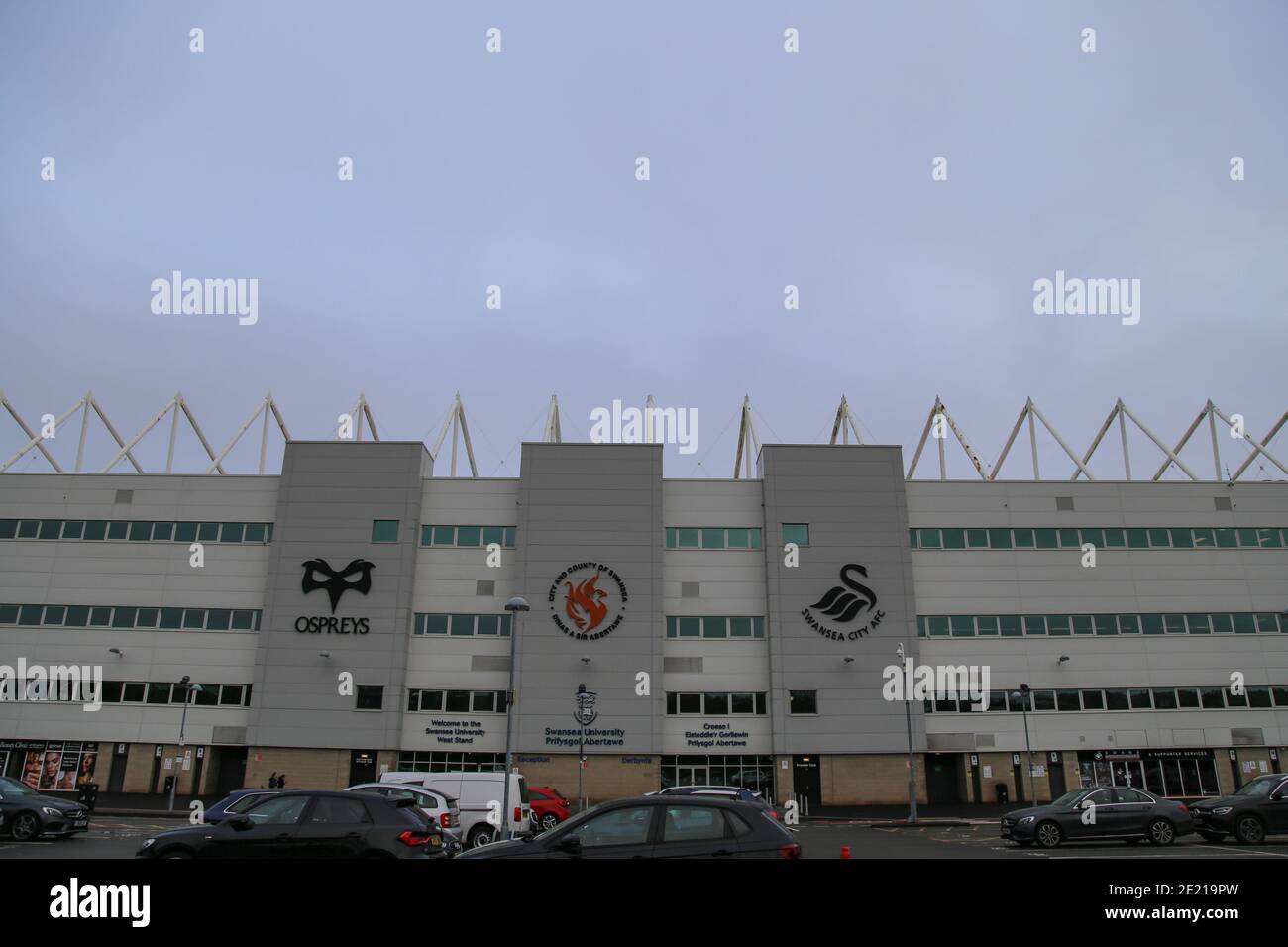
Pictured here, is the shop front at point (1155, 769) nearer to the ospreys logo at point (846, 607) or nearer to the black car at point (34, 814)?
the ospreys logo at point (846, 607)

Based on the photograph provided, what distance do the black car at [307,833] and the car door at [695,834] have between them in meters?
5.28

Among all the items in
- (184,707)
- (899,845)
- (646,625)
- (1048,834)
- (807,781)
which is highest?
(646,625)

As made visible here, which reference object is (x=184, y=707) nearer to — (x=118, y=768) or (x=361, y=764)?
(x=118, y=768)

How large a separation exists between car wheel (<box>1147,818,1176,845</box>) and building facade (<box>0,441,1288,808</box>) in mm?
21239

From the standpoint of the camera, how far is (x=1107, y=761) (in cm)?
4366

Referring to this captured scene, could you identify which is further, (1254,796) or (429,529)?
(429,529)

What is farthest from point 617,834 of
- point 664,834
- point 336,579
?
point 336,579

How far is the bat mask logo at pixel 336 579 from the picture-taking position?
146ft

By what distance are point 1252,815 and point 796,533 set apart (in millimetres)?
26105

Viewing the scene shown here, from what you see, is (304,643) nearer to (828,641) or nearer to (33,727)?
(33,727)

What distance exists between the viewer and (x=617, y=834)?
9.84m
